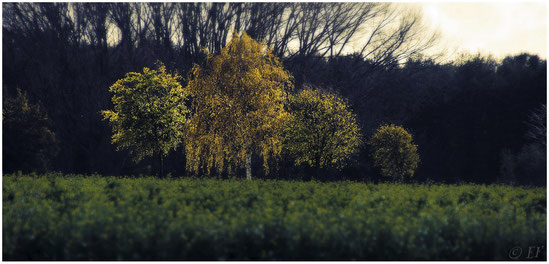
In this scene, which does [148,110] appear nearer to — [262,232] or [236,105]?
[236,105]

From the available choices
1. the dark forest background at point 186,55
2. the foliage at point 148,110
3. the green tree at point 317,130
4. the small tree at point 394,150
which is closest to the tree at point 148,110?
the foliage at point 148,110

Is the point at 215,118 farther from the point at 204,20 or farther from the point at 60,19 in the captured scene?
the point at 60,19

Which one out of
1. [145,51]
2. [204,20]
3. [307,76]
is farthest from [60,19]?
[307,76]

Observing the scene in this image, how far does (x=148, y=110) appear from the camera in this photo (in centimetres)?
2620

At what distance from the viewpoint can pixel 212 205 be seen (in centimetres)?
1115

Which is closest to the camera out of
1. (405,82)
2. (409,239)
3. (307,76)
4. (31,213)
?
(409,239)

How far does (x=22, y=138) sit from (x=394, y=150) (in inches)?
1017

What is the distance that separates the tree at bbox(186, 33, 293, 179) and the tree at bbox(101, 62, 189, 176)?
1263mm

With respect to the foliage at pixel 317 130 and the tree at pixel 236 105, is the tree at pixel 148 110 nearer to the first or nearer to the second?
the tree at pixel 236 105

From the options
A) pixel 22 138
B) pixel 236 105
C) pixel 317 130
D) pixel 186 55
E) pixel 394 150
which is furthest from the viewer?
pixel 186 55

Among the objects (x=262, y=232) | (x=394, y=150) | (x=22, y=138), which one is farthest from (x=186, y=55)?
(x=262, y=232)

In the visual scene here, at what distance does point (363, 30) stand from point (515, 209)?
34.9 meters

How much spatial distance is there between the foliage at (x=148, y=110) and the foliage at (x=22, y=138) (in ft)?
32.0

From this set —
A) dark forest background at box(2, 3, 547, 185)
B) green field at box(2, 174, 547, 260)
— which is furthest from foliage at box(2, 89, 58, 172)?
green field at box(2, 174, 547, 260)
